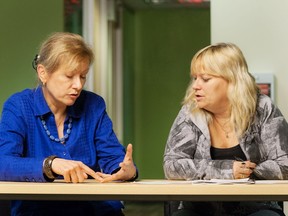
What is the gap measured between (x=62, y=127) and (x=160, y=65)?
8528mm

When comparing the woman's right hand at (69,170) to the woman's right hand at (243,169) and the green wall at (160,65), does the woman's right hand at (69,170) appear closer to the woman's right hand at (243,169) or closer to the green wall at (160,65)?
the woman's right hand at (243,169)

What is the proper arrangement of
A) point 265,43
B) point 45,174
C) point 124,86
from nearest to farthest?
point 45,174 < point 265,43 < point 124,86

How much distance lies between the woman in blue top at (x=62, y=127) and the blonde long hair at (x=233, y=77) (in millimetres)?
472

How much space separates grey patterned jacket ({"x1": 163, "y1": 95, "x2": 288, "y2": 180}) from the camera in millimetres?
2814

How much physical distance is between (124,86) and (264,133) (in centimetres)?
759

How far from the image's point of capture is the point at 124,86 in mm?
10445

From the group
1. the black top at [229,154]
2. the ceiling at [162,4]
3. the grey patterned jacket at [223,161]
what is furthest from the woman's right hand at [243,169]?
the ceiling at [162,4]

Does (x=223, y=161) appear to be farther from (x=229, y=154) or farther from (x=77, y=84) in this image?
(x=77, y=84)

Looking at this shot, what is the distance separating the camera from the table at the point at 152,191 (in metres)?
2.15

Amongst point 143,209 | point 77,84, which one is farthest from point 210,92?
point 143,209

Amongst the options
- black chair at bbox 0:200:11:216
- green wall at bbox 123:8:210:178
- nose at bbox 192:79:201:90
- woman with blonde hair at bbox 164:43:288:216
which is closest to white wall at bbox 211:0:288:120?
woman with blonde hair at bbox 164:43:288:216

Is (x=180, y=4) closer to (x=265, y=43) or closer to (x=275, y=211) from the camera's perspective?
(x=265, y=43)

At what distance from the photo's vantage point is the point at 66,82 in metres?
2.65

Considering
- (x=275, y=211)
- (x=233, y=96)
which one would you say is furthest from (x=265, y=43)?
(x=275, y=211)
